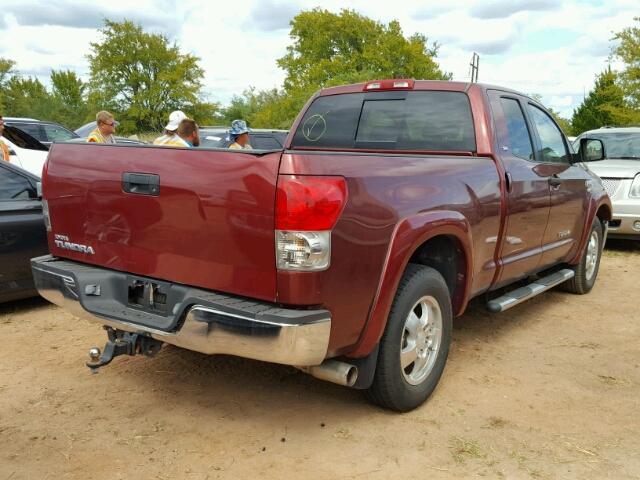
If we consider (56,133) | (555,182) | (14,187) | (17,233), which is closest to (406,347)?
(555,182)

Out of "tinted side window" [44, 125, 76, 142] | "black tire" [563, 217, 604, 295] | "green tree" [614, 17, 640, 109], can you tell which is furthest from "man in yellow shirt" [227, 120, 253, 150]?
"green tree" [614, 17, 640, 109]

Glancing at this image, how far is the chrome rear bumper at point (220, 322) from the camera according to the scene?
2.65 meters

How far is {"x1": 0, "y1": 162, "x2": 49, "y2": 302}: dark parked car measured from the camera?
5.04 m

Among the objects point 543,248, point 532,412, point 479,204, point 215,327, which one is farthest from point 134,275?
point 543,248

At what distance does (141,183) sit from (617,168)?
7420 mm

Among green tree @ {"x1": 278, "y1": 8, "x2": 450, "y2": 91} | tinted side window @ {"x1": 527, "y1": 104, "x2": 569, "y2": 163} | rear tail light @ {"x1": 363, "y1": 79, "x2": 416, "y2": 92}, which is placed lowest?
tinted side window @ {"x1": 527, "y1": 104, "x2": 569, "y2": 163}

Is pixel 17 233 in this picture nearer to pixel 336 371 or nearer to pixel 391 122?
pixel 391 122

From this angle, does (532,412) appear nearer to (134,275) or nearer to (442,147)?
(442,147)

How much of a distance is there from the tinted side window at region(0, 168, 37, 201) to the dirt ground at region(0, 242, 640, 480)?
1.29 meters

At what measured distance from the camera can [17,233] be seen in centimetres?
510

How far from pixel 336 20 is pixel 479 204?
5115cm

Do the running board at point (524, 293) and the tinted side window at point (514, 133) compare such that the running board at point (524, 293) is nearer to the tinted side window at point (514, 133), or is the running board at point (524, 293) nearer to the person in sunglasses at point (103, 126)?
the tinted side window at point (514, 133)

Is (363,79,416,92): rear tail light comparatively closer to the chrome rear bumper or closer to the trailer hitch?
the chrome rear bumper

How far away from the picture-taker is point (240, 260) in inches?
110
